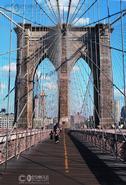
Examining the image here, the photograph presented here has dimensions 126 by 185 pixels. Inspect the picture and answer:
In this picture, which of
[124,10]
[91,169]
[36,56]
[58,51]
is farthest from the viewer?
[36,56]

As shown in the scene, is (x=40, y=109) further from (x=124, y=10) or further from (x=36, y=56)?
(x=124, y=10)

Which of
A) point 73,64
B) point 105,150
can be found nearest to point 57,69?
point 73,64

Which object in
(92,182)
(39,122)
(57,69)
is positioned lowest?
(92,182)

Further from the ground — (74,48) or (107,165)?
(74,48)

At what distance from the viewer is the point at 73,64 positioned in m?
57.7

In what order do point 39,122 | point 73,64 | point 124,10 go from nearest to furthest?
point 124,10
point 39,122
point 73,64

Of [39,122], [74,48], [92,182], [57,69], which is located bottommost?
[92,182]

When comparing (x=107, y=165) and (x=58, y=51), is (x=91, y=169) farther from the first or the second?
(x=58, y=51)

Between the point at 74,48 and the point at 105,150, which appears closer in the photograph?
the point at 105,150

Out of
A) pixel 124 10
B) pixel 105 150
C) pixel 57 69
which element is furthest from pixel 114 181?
pixel 57 69

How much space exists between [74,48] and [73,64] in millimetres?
2824

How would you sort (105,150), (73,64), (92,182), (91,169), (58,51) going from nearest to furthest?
(92,182) → (91,169) → (105,150) → (58,51) → (73,64)

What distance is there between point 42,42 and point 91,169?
43485 millimetres

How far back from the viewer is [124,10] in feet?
46.1
